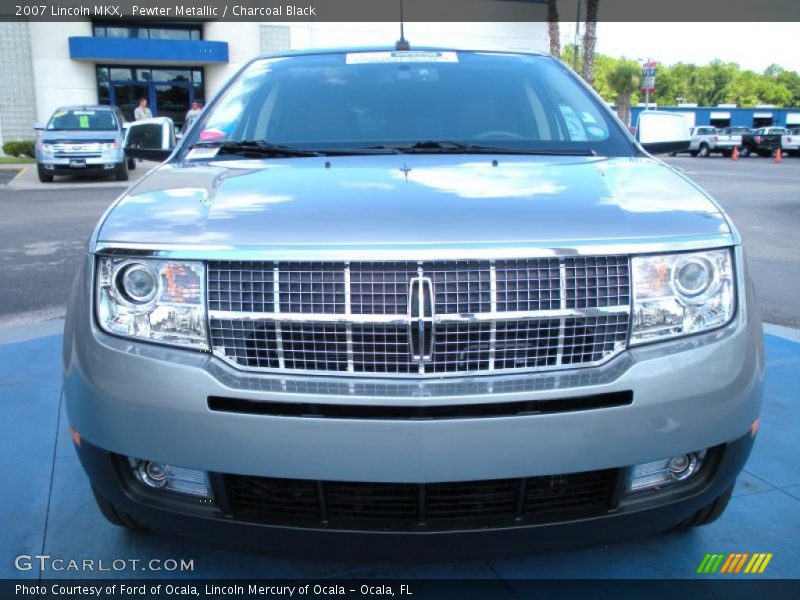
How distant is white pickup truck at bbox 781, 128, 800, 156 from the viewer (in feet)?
114

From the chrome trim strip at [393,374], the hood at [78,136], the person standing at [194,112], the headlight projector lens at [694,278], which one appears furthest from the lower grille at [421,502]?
the hood at [78,136]

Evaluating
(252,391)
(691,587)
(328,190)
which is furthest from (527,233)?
(691,587)

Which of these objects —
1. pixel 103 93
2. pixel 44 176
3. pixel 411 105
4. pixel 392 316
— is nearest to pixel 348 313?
pixel 392 316

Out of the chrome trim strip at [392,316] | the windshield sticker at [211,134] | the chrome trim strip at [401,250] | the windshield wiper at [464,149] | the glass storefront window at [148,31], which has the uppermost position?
the glass storefront window at [148,31]

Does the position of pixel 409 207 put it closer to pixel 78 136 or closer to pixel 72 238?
pixel 72 238

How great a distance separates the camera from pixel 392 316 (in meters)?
1.84

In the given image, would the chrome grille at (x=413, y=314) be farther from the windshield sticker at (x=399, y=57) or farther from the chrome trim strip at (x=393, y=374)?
the windshield sticker at (x=399, y=57)

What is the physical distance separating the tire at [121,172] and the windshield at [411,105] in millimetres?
14553

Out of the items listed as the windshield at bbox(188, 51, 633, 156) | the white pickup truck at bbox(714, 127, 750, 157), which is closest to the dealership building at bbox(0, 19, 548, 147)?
the white pickup truck at bbox(714, 127, 750, 157)

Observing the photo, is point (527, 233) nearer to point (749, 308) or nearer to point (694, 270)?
point (694, 270)

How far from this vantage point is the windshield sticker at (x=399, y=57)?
347 cm

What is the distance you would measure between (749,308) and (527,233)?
0.72 metres

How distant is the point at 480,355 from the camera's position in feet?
6.18

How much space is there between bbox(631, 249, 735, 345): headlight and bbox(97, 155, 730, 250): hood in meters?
0.08
